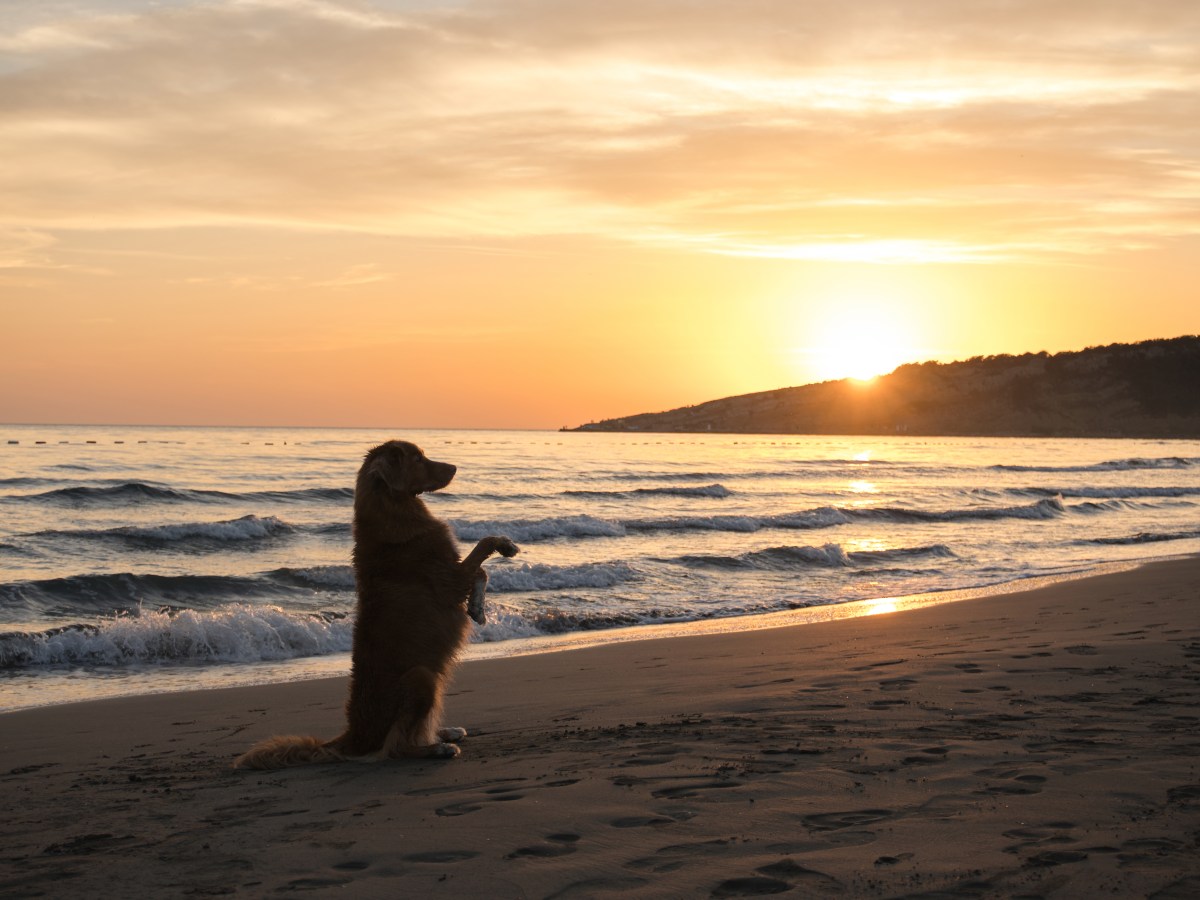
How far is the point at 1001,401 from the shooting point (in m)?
137

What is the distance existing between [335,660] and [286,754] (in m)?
5.66

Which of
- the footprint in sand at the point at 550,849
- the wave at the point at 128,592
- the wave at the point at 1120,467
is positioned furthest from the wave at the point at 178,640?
the wave at the point at 1120,467

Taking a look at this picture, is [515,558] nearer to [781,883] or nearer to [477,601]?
[477,601]

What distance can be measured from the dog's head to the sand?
145 cm

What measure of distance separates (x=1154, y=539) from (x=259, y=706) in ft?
68.4

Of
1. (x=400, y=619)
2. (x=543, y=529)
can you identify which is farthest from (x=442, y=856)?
(x=543, y=529)

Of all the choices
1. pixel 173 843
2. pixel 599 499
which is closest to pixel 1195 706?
pixel 173 843

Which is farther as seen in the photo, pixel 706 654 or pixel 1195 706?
pixel 706 654

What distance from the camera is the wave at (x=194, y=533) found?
20594 mm

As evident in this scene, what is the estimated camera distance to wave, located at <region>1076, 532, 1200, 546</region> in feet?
74.7

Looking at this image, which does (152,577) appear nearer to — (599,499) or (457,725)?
(457,725)

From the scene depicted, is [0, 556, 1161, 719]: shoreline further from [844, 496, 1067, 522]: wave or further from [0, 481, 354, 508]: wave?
[0, 481, 354, 508]: wave

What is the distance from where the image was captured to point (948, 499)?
35.5 m

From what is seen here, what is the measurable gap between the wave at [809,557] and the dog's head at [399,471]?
13263 millimetres
